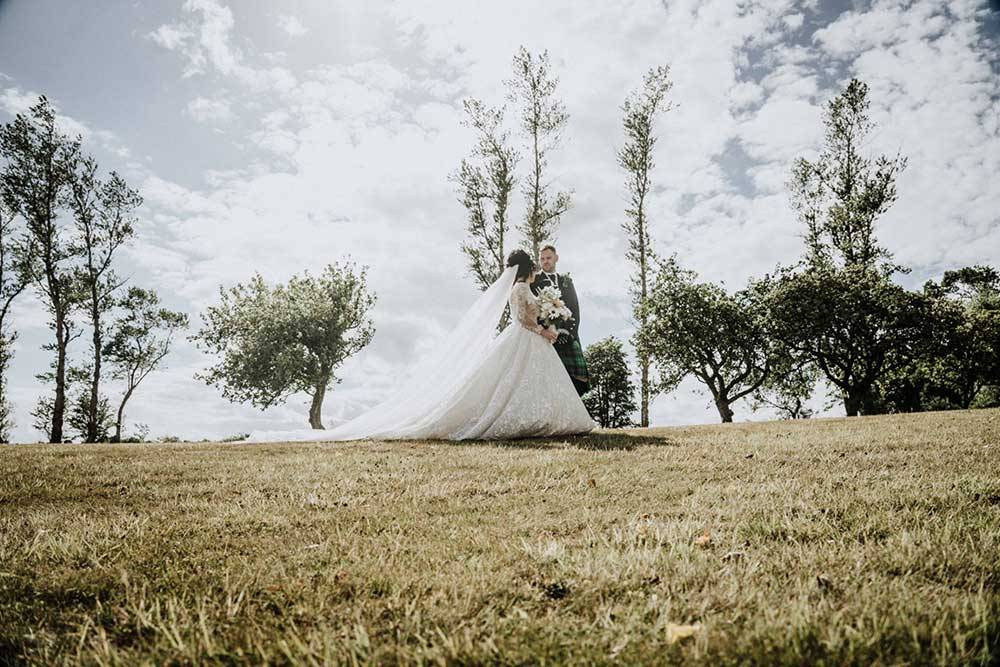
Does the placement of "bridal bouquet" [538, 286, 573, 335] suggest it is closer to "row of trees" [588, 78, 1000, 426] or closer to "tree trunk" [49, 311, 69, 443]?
"row of trees" [588, 78, 1000, 426]

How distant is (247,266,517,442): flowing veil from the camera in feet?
35.0

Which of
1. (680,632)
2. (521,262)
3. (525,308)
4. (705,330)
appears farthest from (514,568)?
(705,330)

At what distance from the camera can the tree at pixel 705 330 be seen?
25.3 meters

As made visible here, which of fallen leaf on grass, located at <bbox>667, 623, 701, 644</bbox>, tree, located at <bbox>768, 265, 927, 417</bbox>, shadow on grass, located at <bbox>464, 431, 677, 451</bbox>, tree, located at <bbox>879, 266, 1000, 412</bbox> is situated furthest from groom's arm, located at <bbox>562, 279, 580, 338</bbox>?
tree, located at <bbox>879, 266, 1000, 412</bbox>

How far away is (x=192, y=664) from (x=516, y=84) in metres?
25.3

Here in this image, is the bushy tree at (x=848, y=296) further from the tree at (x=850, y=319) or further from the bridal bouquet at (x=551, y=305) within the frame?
the bridal bouquet at (x=551, y=305)

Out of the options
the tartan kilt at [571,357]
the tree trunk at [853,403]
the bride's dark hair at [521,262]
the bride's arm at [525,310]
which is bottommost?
the tree trunk at [853,403]

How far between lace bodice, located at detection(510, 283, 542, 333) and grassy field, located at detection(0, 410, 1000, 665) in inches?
229

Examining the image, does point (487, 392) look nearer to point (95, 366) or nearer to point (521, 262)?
point (521, 262)

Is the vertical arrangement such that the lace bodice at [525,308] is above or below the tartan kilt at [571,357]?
above

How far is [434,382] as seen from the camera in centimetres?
1133

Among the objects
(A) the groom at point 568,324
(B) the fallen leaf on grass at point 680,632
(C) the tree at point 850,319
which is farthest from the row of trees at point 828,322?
(B) the fallen leaf on grass at point 680,632

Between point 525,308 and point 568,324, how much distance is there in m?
→ 1.52

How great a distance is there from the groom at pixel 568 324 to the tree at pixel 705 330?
14.7 m
